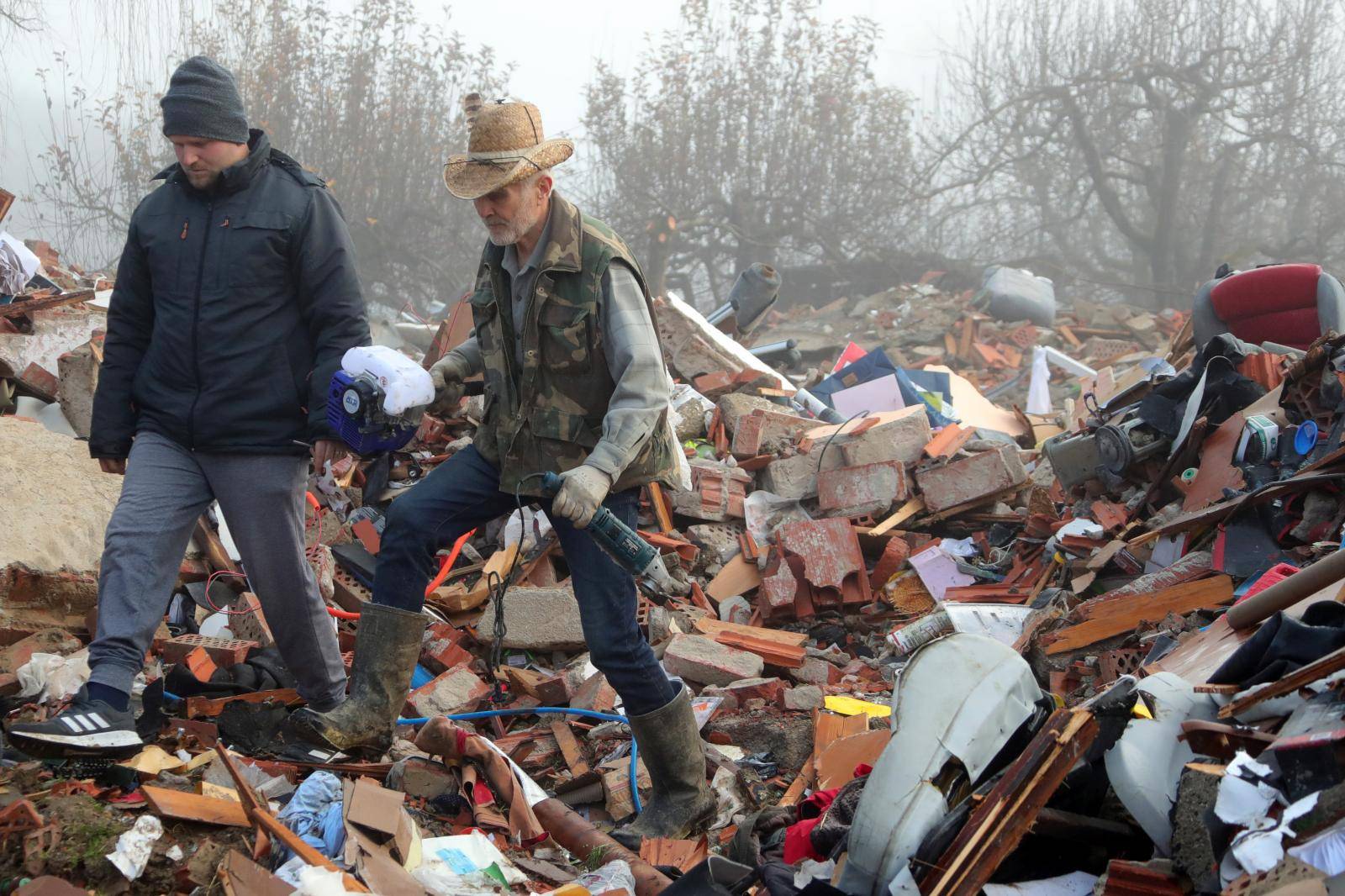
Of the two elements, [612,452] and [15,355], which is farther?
[15,355]

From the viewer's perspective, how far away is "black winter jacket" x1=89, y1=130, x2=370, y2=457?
342cm

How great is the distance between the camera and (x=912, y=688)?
2777 millimetres

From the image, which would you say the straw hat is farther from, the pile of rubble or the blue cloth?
the blue cloth

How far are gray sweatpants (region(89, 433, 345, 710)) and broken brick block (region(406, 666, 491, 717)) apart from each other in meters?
0.72

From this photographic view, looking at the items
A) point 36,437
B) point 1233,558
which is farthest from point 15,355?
point 1233,558

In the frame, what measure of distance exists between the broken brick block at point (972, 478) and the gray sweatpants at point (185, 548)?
3.85m

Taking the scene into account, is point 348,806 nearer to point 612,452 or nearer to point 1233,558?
point 612,452

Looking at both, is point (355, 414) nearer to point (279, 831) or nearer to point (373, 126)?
point (279, 831)

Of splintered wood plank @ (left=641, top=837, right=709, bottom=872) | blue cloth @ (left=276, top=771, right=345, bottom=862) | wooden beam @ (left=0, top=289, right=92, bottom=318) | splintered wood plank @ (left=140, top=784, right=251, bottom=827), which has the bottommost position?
splintered wood plank @ (left=641, top=837, right=709, bottom=872)

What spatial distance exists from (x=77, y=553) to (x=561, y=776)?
2.49 meters

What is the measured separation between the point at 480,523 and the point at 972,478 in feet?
12.6

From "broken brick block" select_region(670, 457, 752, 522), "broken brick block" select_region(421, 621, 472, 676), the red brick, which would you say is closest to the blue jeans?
A: "broken brick block" select_region(421, 621, 472, 676)

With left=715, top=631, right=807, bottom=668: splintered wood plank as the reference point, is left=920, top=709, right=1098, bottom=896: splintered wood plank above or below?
above

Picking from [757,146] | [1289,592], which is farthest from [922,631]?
[757,146]
